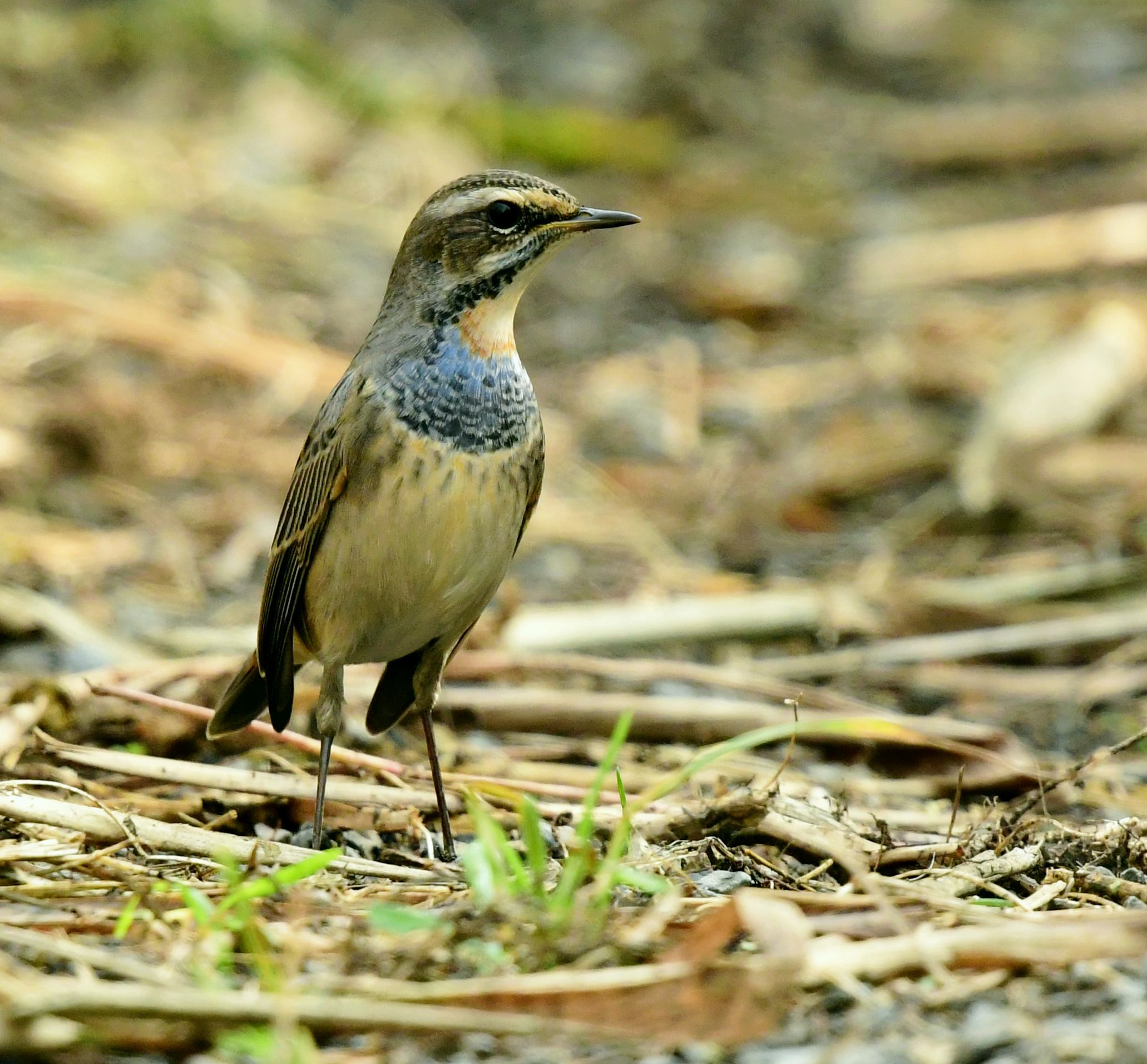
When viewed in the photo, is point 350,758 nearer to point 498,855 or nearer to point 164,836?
point 164,836

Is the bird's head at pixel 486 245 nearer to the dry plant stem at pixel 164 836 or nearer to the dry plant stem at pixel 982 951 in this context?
the dry plant stem at pixel 164 836

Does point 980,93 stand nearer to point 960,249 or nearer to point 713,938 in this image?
point 960,249

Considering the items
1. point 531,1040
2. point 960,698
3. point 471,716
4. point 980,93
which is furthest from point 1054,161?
point 531,1040

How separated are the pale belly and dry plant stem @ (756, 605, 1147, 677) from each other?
2.39m

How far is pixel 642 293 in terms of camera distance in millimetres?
12922

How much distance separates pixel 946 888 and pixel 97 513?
574 centimetres

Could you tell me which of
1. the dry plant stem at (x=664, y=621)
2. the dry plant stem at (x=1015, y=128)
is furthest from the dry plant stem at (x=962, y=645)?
the dry plant stem at (x=1015, y=128)

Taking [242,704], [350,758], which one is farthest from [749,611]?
[242,704]

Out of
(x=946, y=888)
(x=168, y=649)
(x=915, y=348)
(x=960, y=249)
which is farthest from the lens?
(x=960, y=249)

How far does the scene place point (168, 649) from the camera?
7371mm

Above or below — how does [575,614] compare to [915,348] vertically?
below

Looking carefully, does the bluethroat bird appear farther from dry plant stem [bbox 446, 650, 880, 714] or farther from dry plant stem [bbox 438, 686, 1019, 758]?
dry plant stem [bbox 446, 650, 880, 714]

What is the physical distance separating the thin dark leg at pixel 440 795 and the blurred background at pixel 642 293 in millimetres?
1704

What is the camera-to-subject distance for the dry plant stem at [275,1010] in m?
3.18
